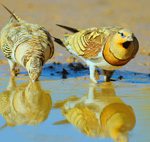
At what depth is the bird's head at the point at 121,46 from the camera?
6.20 meters

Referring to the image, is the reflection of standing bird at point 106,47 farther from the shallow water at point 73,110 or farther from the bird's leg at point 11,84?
the bird's leg at point 11,84

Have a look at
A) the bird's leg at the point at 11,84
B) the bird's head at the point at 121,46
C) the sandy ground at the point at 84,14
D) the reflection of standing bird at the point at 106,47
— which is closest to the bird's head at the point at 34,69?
the bird's leg at the point at 11,84

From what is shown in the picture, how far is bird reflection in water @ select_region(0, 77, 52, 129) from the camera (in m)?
4.59

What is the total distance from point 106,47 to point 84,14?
8907 mm

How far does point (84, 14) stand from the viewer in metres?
15.2

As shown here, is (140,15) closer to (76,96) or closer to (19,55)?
(19,55)

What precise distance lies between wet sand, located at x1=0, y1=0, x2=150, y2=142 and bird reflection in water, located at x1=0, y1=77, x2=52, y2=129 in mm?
13

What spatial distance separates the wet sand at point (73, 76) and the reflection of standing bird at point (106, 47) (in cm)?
39

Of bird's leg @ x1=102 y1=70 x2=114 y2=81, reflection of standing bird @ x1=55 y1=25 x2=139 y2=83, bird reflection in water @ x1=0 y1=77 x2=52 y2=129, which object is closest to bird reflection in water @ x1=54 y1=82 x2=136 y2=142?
bird reflection in water @ x1=0 y1=77 x2=52 y2=129

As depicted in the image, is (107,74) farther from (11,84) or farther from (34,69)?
(11,84)

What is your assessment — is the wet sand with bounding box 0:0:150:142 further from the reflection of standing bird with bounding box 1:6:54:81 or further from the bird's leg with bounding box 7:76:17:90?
the reflection of standing bird with bounding box 1:6:54:81

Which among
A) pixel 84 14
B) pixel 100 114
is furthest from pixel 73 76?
pixel 84 14

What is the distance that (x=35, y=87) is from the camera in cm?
634

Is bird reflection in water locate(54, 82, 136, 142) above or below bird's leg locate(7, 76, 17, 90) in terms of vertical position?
below
